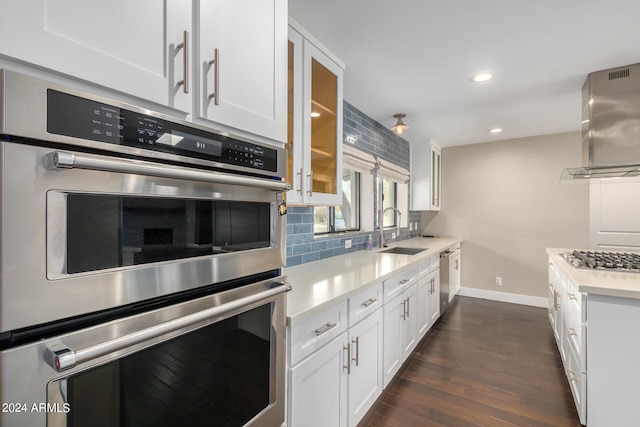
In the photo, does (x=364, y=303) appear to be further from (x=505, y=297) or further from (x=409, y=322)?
(x=505, y=297)

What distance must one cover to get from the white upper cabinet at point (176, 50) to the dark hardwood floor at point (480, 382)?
1.97 m

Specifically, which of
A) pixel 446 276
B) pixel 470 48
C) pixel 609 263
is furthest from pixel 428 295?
pixel 470 48

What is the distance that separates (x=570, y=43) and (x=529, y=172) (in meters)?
2.84

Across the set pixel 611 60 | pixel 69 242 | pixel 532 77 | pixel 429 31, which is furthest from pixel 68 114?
pixel 611 60

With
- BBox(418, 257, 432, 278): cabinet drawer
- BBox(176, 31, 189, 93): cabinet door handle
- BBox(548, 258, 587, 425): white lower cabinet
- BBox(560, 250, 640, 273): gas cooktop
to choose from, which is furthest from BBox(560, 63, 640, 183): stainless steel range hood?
BBox(176, 31, 189, 93): cabinet door handle

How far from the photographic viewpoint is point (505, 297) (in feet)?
14.4

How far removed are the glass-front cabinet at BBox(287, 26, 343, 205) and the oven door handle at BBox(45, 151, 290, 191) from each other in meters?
0.79

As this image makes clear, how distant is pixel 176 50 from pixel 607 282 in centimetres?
246

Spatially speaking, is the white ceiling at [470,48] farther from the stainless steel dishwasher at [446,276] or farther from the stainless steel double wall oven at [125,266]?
the stainless steel dishwasher at [446,276]

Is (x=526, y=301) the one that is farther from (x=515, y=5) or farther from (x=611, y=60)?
(x=515, y=5)

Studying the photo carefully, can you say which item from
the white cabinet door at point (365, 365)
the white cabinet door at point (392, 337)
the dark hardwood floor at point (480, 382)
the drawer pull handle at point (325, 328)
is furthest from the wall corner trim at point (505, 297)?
the drawer pull handle at point (325, 328)

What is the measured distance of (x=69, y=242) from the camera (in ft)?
1.84

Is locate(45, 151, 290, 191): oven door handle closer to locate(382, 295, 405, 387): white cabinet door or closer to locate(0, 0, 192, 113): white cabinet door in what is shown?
locate(0, 0, 192, 113): white cabinet door

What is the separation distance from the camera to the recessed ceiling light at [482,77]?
2316 millimetres
